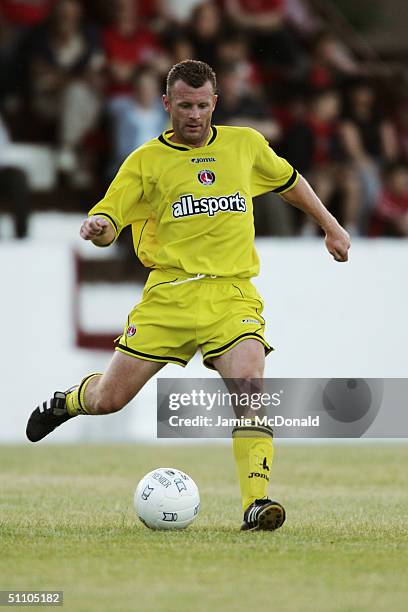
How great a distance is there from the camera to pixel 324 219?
7.84 meters

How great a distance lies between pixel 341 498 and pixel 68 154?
7.88 metres

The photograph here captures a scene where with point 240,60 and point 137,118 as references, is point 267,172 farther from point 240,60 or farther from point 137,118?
point 240,60

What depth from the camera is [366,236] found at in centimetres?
1600

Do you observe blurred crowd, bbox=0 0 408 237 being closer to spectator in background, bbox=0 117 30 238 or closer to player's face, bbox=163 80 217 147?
spectator in background, bbox=0 117 30 238

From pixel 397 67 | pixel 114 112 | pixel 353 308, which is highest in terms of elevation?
pixel 397 67

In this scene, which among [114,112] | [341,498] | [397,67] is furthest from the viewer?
[397,67]

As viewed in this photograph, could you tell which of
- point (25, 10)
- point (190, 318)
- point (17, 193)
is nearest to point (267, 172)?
point (190, 318)

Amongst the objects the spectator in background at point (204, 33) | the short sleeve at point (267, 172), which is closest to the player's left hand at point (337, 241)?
the short sleeve at point (267, 172)

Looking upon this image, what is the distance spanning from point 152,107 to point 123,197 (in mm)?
7803

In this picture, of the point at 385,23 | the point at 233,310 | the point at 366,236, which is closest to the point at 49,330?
the point at 366,236

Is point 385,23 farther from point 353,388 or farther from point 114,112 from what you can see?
point 353,388

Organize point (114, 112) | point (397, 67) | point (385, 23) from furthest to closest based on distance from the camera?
point (385, 23), point (397, 67), point (114, 112)

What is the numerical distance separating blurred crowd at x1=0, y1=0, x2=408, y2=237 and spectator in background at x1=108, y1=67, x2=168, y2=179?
0.01 metres

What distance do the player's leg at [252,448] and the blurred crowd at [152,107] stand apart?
7716 millimetres
